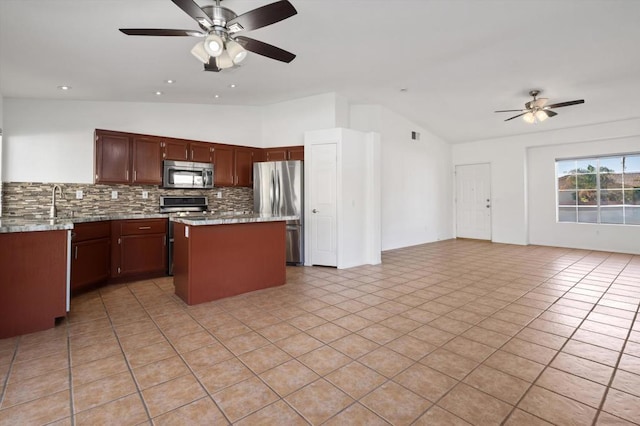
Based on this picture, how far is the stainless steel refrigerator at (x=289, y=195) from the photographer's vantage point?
5277mm

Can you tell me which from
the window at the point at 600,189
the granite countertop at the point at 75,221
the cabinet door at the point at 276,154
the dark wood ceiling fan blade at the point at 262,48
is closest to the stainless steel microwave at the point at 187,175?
the granite countertop at the point at 75,221

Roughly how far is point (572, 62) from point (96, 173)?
6.92 metres

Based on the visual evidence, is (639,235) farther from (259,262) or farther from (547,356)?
(259,262)

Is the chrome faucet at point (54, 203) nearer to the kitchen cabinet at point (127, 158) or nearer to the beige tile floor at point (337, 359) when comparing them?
the kitchen cabinet at point (127, 158)

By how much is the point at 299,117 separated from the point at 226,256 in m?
3.20

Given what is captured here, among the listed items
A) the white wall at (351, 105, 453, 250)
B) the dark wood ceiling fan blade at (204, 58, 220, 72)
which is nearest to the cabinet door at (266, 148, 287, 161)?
the white wall at (351, 105, 453, 250)

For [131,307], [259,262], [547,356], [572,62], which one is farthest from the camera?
[572,62]

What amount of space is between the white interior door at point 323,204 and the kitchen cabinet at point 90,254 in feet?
9.88

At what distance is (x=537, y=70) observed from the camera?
14.2 ft

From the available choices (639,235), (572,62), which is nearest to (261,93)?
(572,62)

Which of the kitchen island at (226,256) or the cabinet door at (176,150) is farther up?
the cabinet door at (176,150)

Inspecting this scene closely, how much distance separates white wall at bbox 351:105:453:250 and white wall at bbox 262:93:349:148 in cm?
92

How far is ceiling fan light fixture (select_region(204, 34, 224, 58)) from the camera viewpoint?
248 cm

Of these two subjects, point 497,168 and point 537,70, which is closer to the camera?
point 537,70
